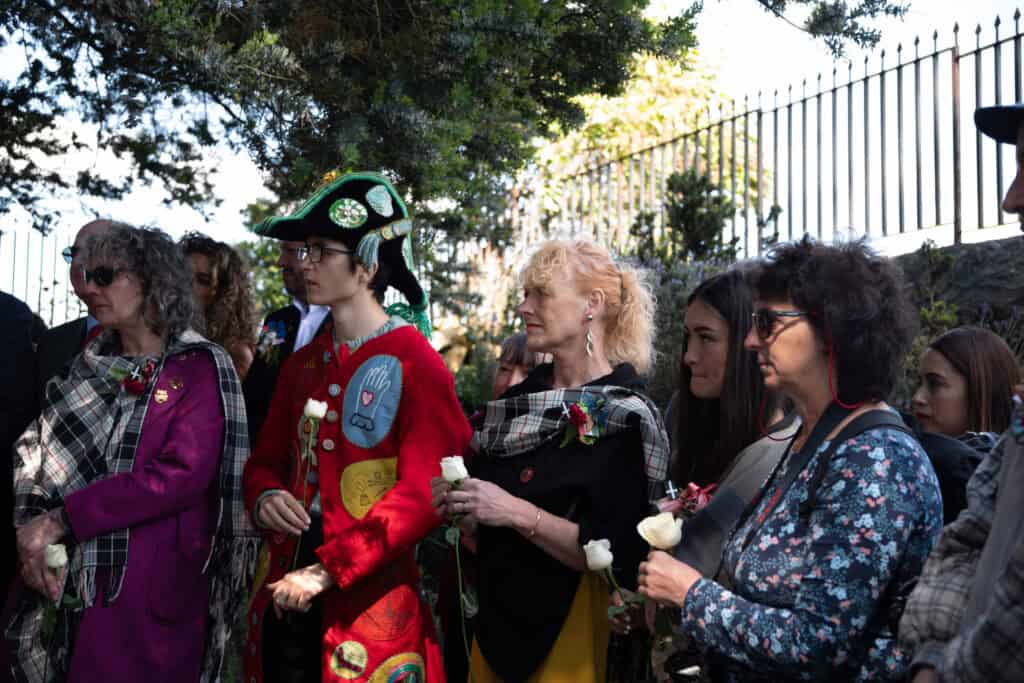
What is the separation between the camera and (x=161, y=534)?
4105 millimetres

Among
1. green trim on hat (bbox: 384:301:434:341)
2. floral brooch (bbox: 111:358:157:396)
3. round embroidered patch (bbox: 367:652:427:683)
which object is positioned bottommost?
round embroidered patch (bbox: 367:652:427:683)

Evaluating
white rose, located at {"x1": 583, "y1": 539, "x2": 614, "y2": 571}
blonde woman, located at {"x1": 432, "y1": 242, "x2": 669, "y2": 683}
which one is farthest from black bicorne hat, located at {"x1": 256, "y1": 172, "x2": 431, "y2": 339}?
white rose, located at {"x1": 583, "y1": 539, "x2": 614, "y2": 571}

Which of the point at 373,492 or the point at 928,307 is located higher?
the point at 928,307

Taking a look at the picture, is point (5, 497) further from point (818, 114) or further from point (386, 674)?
point (818, 114)

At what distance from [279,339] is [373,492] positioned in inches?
80.9

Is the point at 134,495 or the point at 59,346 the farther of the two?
the point at 59,346

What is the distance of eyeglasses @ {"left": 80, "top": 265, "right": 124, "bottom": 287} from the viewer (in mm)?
4320

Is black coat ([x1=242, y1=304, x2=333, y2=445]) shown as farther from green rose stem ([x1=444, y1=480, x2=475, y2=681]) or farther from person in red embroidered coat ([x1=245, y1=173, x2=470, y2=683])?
green rose stem ([x1=444, y1=480, x2=475, y2=681])

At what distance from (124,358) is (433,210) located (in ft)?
8.21

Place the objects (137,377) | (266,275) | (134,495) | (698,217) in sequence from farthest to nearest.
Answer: (266,275) → (698,217) → (137,377) → (134,495)

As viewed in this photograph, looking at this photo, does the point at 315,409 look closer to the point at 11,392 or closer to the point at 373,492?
the point at 373,492

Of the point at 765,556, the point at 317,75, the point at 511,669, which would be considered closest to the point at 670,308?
the point at 317,75

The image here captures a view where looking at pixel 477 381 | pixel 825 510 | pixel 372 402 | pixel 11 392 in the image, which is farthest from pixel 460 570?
pixel 477 381

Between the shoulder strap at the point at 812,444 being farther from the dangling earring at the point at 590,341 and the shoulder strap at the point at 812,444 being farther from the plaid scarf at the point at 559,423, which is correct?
the dangling earring at the point at 590,341
